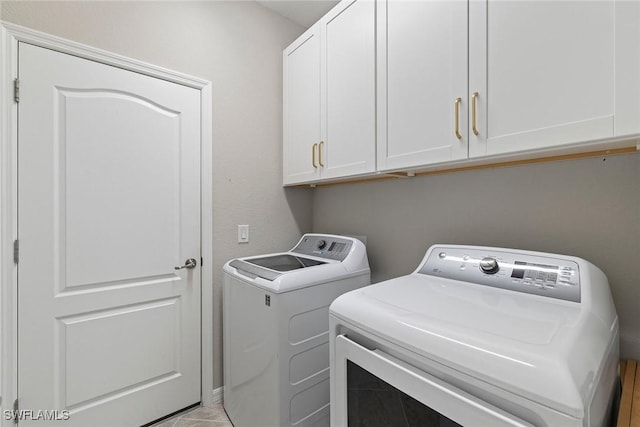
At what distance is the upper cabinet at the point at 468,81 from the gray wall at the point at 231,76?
0.47 metres

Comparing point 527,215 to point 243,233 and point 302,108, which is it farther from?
point 243,233

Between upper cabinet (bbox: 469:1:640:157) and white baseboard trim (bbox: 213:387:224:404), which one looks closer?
upper cabinet (bbox: 469:1:640:157)

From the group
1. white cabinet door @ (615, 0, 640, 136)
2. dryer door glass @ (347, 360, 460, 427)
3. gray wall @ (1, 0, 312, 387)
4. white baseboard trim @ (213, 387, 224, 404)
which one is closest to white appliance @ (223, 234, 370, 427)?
white baseboard trim @ (213, 387, 224, 404)

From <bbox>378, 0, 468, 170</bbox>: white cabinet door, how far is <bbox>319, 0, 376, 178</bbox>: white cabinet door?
0.23 ft

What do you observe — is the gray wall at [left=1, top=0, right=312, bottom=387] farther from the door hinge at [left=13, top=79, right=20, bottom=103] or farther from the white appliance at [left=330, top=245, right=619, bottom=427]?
the white appliance at [left=330, top=245, right=619, bottom=427]

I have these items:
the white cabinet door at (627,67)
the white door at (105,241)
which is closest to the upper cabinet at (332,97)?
the white door at (105,241)

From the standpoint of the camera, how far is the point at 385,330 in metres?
0.84

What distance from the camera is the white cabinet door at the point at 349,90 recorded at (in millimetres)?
1504

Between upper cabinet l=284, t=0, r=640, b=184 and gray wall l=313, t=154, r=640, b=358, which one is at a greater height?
upper cabinet l=284, t=0, r=640, b=184

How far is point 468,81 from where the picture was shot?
3.68ft

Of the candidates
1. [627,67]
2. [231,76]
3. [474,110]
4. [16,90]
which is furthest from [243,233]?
[627,67]

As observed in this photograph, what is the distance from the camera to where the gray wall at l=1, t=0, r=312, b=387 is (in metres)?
1.60

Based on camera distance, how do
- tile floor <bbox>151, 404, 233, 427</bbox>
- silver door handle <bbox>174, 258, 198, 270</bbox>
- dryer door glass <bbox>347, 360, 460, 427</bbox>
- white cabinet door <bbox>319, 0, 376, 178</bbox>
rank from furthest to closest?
silver door handle <bbox>174, 258, 198, 270</bbox>, tile floor <bbox>151, 404, 233, 427</bbox>, white cabinet door <bbox>319, 0, 376, 178</bbox>, dryer door glass <bbox>347, 360, 460, 427</bbox>

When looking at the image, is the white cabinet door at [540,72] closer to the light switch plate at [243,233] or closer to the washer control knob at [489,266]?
the washer control knob at [489,266]
